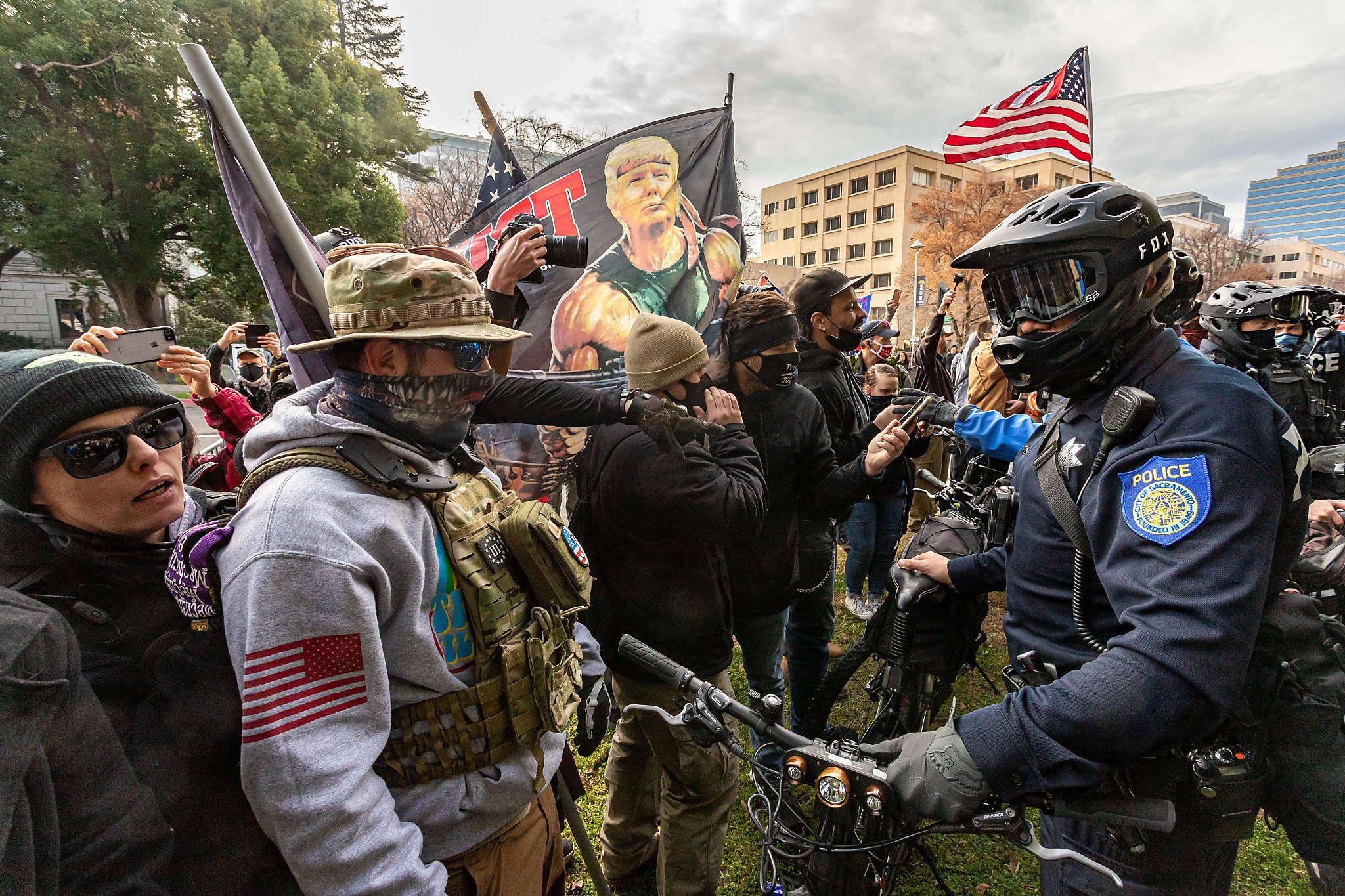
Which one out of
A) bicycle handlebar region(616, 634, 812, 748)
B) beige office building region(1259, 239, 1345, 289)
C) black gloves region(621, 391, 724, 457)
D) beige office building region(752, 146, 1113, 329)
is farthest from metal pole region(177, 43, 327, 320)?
beige office building region(1259, 239, 1345, 289)

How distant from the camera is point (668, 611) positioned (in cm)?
253

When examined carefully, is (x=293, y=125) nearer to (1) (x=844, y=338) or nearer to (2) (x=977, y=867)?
(1) (x=844, y=338)

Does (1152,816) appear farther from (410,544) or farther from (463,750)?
(410,544)

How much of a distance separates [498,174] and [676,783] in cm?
428

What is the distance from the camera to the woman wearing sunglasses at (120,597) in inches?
50.2

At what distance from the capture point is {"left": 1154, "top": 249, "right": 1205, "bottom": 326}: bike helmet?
81.4 inches

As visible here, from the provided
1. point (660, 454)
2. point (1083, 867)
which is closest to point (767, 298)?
point (660, 454)

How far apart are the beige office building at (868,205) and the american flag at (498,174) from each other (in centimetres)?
3917

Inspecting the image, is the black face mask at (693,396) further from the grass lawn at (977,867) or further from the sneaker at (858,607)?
the sneaker at (858,607)

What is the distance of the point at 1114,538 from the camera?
1430mm

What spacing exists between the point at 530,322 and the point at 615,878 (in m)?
3.22

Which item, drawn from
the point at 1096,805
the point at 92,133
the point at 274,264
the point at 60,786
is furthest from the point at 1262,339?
the point at 92,133

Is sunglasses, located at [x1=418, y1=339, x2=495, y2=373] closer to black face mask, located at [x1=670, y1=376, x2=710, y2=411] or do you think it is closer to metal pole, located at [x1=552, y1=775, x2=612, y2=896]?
black face mask, located at [x1=670, y1=376, x2=710, y2=411]

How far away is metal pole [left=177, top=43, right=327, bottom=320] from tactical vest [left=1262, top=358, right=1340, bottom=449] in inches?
261
